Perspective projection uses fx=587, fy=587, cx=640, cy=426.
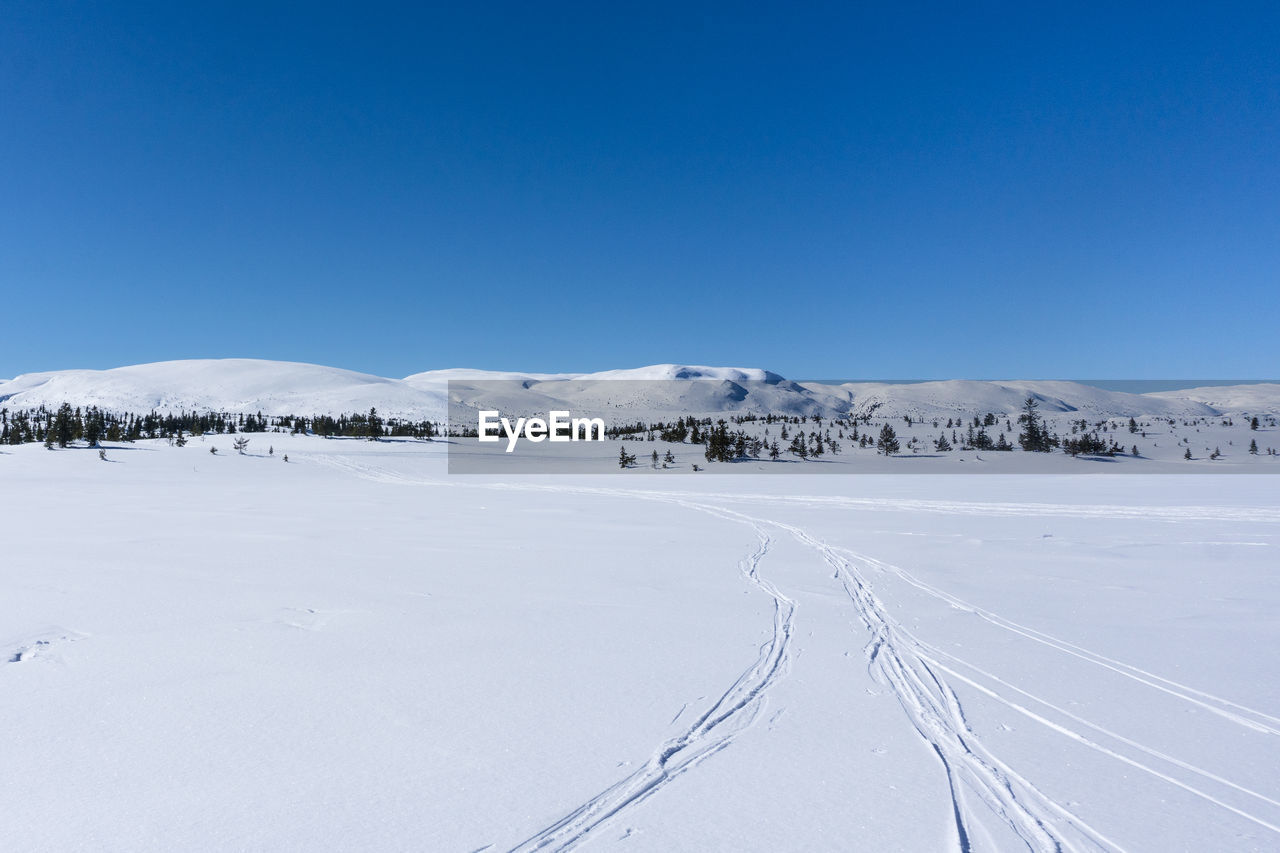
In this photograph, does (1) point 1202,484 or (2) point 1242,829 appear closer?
(2) point 1242,829

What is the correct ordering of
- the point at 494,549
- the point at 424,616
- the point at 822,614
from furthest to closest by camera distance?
the point at 494,549, the point at 822,614, the point at 424,616

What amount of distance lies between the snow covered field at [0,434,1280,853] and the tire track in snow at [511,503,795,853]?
0.07ft

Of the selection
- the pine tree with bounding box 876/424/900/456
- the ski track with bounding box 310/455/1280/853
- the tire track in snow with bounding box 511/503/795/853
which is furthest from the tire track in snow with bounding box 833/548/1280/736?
the pine tree with bounding box 876/424/900/456

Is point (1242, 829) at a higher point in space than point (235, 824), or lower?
lower

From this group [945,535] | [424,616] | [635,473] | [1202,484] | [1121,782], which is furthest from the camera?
[635,473]

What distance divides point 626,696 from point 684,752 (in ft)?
3.17

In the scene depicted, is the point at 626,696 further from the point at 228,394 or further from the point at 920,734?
the point at 228,394

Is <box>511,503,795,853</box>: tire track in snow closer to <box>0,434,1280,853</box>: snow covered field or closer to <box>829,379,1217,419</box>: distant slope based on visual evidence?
<box>0,434,1280,853</box>: snow covered field

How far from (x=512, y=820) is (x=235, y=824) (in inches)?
55.2

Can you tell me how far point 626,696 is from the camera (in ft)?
15.8

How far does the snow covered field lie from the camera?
3205mm

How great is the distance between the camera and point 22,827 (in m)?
2.91

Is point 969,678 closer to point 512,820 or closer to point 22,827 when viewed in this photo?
point 512,820

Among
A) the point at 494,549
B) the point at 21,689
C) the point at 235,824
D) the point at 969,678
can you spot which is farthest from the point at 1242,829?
the point at 494,549
